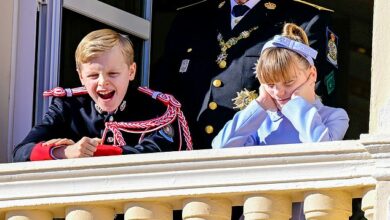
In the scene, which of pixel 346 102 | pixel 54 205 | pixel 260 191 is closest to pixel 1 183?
pixel 54 205

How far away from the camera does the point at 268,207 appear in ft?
24.0

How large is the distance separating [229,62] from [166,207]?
112 cm

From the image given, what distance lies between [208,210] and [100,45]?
1.02m

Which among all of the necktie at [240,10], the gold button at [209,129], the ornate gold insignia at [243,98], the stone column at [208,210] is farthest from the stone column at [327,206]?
the necktie at [240,10]

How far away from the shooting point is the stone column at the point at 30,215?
764cm

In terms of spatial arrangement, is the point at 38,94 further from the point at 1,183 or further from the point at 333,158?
the point at 333,158

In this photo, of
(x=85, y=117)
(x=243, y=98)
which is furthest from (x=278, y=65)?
(x=85, y=117)

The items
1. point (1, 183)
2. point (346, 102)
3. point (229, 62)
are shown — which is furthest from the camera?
point (346, 102)

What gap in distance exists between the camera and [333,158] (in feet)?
23.7

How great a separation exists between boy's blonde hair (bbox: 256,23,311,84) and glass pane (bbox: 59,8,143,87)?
109cm

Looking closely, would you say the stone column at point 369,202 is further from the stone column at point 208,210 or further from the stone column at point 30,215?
the stone column at point 30,215

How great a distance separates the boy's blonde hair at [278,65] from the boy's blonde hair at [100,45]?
1.76 feet

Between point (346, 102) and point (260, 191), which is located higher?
point (346, 102)

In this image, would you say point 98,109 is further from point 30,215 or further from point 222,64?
point 30,215
